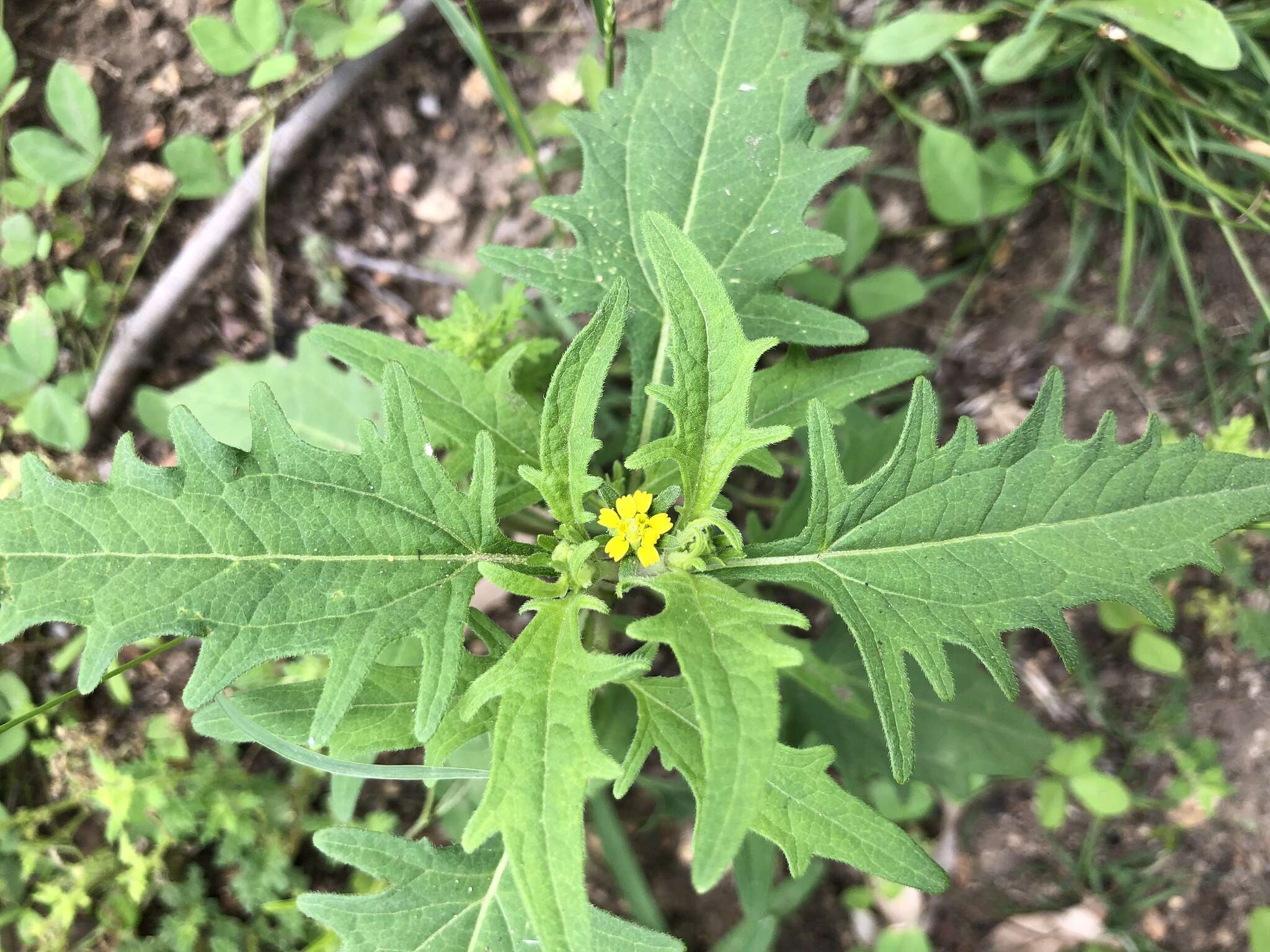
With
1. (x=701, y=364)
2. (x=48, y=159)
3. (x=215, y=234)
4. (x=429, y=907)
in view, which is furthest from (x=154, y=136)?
(x=429, y=907)

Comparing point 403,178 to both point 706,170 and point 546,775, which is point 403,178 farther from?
point 546,775

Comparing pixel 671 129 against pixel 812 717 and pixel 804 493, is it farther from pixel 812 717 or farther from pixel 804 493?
pixel 812 717

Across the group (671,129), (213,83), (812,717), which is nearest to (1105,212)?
(671,129)

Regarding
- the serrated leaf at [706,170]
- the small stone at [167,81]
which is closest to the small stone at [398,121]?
the small stone at [167,81]

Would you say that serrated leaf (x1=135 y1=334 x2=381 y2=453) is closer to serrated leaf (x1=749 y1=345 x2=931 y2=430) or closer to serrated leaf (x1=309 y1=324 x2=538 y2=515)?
serrated leaf (x1=309 y1=324 x2=538 y2=515)

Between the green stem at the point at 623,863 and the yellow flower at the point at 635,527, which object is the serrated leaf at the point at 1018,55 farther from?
the green stem at the point at 623,863

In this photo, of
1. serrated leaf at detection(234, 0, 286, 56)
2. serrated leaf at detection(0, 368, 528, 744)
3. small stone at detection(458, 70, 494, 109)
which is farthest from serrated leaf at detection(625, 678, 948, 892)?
serrated leaf at detection(234, 0, 286, 56)
